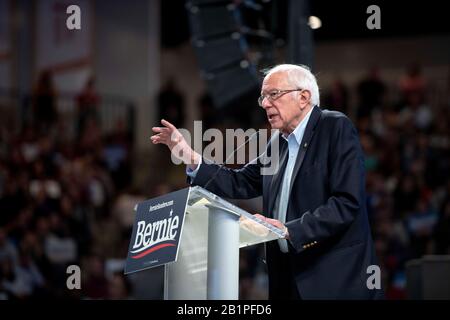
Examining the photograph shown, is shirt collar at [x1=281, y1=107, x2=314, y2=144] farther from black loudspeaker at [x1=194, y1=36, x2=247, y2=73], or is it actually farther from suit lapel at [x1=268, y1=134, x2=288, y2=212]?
black loudspeaker at [x1=194, y1=36, x2=247, y2=73]

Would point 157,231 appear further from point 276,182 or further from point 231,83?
point 231,83

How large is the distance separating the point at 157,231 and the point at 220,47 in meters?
3.70

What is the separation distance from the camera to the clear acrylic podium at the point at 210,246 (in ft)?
12.5

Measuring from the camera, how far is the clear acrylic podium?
12.5 ft

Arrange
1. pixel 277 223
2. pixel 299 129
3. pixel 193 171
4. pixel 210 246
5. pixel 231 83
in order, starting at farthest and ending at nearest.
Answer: pixel 231 83 → pixel 193 171 → pixel 299 129 → pixel 277 223 → pixel 210 246

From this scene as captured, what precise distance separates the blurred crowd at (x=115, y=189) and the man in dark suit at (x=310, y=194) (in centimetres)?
449

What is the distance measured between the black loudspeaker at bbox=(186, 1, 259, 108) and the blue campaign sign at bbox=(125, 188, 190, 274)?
10.9ft

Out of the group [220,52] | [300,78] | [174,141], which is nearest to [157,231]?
[174,141]

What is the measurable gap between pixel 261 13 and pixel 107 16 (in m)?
7.86

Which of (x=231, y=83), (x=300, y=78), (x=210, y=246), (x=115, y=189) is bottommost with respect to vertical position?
(x=115, y=189)

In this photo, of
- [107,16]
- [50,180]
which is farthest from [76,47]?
[50,180]

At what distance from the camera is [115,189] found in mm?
12969

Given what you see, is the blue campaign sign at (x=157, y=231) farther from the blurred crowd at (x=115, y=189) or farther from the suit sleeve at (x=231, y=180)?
the blurred crowd at (x=115, y=189)

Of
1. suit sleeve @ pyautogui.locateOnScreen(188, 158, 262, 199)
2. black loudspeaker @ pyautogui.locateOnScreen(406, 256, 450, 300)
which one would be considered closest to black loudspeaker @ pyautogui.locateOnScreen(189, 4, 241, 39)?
black loudspeaker @ pyautogui.locateOnScreen(406, 256, 450, 300)
